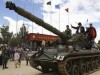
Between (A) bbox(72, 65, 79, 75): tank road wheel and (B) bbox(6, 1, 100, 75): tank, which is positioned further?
(A) bbox(72, 65, 79, 75): tank road wheel

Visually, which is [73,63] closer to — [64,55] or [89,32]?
[64,55]

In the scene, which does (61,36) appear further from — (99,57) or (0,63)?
(0,63)

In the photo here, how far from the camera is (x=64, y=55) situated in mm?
13492

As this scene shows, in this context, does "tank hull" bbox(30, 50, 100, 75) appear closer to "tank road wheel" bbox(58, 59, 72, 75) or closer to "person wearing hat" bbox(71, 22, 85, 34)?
"tank road wheel" bbox(58, 59, 72, 75)

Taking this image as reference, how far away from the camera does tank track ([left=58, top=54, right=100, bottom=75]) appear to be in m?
13.6

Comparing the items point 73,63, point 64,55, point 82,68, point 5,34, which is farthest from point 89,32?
point 5,34

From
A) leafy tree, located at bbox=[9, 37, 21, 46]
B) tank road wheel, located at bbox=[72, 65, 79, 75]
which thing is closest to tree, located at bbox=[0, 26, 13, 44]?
leafy tree, located at bbox=[9, 37, 21, 46]

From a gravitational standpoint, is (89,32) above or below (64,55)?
above

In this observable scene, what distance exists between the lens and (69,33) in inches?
627

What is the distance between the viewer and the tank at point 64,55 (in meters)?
13.5

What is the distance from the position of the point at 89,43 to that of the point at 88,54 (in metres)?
1.02

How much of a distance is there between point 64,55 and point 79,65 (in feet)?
7.98

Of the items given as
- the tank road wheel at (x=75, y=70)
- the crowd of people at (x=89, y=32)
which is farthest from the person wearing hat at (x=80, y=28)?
the tank road wheel at (x=75, y=70)

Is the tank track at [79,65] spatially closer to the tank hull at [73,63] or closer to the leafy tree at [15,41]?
the tank hull at [73,63]
